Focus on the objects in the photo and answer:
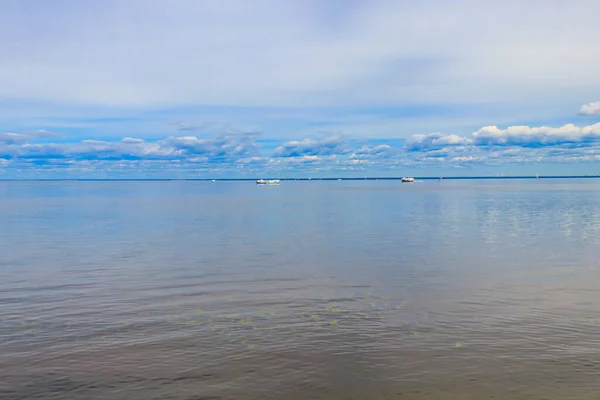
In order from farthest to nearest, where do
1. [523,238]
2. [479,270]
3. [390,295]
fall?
[523,238] → [479,270] → [390,295]

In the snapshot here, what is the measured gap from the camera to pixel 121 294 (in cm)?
3262

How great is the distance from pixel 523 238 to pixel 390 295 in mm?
34289

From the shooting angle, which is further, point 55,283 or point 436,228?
point 436,228

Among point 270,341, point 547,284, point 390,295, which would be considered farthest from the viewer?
point 547,284

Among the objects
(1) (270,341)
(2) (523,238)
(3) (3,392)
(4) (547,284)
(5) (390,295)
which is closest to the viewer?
(3) (3,392)

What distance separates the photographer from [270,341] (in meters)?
23.0

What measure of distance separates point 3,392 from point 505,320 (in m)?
20.6

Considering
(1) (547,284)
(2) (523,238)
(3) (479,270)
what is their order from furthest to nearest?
(2) (523,238)
(3) (479,270)
(1) (547,284)

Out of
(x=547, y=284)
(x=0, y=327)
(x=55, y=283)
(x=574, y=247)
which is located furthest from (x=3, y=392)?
(x=574, y=247)

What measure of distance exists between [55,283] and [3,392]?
64.8ft

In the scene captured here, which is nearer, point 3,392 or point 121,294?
point 3,392

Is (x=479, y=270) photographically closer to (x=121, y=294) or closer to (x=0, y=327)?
(x=121, y=294)

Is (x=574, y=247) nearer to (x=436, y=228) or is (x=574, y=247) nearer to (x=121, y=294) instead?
(x=436, y=228)

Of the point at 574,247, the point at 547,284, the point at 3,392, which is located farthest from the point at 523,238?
the point at 3,392
